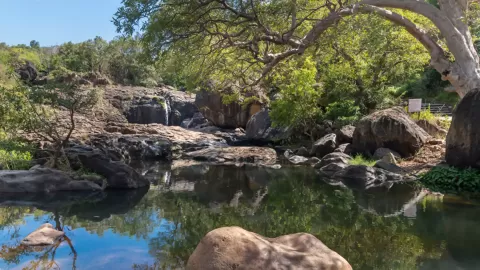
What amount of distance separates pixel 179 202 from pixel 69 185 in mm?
3305

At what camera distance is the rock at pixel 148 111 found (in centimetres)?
2950

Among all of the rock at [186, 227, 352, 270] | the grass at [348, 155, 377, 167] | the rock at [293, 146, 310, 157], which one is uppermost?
the rock at [186, 227, 352, 270]

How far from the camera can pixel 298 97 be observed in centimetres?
2019

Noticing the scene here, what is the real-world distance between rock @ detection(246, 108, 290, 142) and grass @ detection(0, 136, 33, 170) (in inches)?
562

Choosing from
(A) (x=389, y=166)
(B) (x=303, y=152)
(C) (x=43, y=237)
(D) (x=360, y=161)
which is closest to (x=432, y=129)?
(D) (x=360, y=161)

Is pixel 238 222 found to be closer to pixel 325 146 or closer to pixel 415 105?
pixel 325 146

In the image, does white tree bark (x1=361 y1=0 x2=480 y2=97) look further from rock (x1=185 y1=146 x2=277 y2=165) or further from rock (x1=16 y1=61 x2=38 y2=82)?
rock (x1=16 y1=61 x2=38 y2=82)

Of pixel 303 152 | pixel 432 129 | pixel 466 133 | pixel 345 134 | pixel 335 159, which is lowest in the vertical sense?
pixel 303 152

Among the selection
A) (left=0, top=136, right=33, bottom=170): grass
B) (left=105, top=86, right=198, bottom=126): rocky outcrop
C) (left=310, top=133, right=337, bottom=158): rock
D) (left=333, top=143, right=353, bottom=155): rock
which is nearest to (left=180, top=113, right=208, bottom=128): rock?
(left=105, top=86, right=198, bottom=126): rocky outcrop

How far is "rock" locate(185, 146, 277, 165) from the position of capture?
19672 mm

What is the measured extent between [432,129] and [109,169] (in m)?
13.8

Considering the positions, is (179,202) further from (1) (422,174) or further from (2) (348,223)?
(1) (422,174)

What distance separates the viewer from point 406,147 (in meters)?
15.9

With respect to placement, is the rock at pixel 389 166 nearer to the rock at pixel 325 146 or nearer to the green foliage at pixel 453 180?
the green foliage at pixel 453 180
